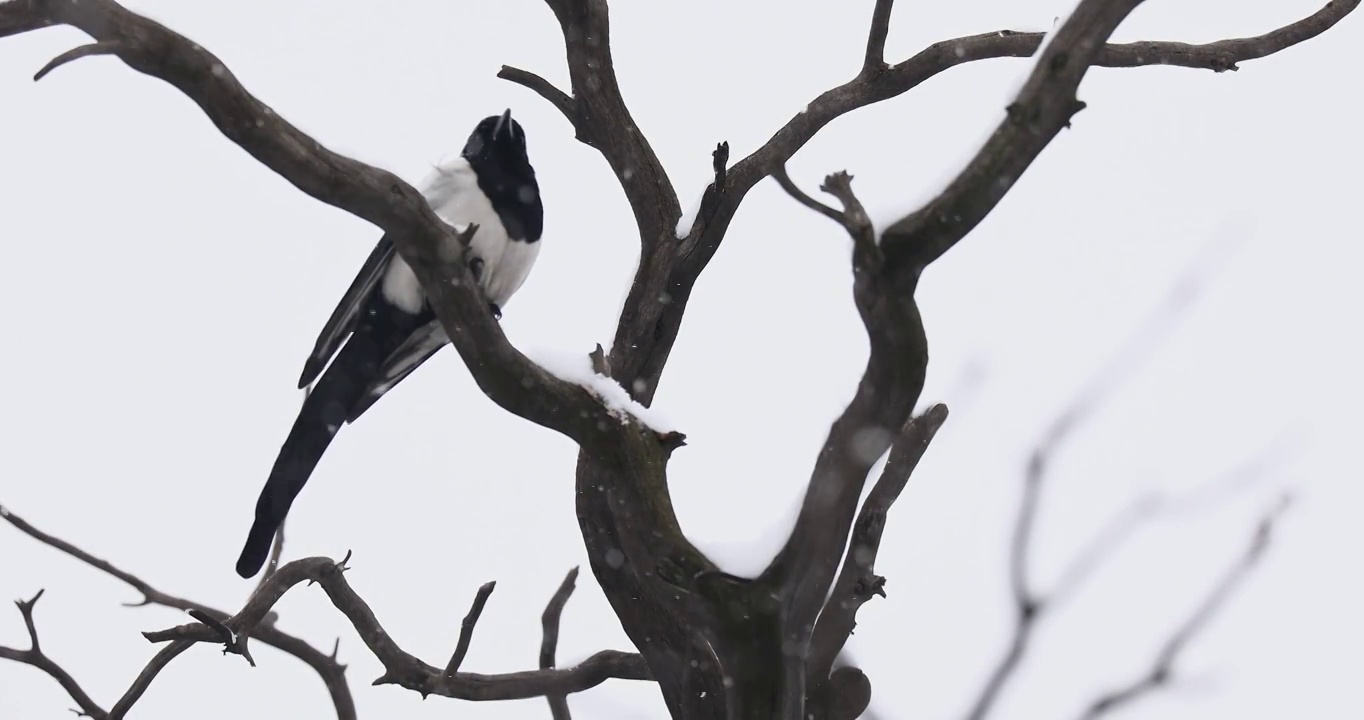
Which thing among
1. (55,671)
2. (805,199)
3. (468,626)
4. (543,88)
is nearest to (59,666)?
(55,671)

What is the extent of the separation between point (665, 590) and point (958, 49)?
243cm

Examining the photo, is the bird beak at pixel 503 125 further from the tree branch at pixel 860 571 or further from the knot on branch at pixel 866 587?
the knot on branch at pixel 866 587

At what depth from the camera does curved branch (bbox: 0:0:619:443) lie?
6.06 ft

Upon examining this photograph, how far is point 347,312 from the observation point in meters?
3.58

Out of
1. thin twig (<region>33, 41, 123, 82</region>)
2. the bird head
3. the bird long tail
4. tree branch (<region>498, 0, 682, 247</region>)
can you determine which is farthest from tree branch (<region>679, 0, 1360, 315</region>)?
thin twig (<region>33, 41, 123, 82</region>)

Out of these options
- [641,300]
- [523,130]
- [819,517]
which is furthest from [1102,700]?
[523,130]

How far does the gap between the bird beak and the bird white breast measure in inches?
6.9

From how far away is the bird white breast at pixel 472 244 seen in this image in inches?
146

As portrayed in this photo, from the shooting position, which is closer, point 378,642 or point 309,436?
point 378,642

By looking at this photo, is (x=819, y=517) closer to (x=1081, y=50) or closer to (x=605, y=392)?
(x=605, y=392)

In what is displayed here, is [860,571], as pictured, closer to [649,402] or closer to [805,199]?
[649,402]

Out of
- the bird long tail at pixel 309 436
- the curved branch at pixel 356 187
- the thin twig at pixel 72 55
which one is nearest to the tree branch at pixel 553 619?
the bird long tail at pixel 309 436

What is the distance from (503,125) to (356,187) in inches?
86.2

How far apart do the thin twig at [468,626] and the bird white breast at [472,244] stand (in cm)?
132
